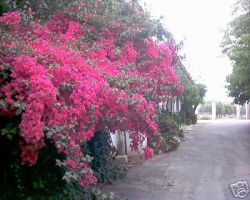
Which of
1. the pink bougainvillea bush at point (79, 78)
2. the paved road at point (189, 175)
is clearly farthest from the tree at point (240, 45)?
the pink bougainvillea bush at point (79, 78)

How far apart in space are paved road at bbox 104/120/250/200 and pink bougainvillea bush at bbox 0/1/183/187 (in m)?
1.90

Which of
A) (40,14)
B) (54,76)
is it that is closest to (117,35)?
(40,14)

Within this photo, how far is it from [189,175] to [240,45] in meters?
9.67

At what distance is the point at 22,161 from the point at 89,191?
6.60 feet

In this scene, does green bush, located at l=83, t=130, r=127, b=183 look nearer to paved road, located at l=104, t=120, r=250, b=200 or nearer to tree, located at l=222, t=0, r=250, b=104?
paved road, located at l=104, t=120, r=250, b=200

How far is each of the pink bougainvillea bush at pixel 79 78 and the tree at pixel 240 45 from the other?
8098mm

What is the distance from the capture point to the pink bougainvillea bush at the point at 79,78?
439 cm

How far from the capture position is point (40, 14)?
7.57 meters

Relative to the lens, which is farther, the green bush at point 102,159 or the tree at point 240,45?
the tree at point 240,45

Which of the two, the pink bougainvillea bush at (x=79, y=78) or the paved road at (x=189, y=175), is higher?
the pink bougainvillea bush at (x=79, y=78)

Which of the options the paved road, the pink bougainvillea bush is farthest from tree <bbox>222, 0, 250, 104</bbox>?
the pink bougainvillea bush

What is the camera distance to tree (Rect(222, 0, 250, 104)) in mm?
15630

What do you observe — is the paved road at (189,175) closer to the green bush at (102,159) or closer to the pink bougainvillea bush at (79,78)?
the green bush at (102,159)

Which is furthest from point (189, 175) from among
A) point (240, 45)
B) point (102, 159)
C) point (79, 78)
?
point (240, 45)
